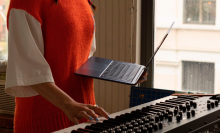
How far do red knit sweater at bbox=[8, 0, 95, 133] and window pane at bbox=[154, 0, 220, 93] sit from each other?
1.39 m

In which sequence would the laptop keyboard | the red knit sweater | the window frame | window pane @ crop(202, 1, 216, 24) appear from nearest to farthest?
the red knit sweater
the laptop keyboard
window pane @ crop(202, 1, 216, 24)
the window frame

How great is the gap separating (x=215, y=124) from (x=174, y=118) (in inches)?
7.7

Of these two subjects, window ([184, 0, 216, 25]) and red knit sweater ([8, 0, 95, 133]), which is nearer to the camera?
red knit sweater ([8, 0, 95, 133])

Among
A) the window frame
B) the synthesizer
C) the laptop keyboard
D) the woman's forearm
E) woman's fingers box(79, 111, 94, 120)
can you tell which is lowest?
the synthesizer

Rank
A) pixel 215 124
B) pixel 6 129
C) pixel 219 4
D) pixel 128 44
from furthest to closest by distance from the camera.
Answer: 1. pixel 6 129
2. pixel 128 44
3. pixel 219 4
4. pixel 215 124

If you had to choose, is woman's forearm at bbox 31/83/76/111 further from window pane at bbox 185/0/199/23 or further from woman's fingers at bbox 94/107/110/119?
window pane at bbox 185/0/199/23

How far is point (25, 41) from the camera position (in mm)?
1064

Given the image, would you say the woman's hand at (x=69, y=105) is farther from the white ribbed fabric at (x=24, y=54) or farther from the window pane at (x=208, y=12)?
the window pane at (x=208, y=12)

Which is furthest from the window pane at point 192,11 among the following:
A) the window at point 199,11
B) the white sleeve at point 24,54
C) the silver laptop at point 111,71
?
the white sleeve at point 24,54

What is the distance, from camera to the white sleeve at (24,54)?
1.07 m

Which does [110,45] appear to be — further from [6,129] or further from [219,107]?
[219,107]

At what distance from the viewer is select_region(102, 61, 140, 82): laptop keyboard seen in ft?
4.13

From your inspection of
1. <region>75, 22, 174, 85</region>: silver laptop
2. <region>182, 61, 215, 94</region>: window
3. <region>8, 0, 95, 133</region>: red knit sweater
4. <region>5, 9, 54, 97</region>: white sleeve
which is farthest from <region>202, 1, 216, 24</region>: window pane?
<region>5, 9, 54, 97</region>: white sleeve

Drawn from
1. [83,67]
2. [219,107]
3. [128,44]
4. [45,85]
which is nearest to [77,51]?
[83,67]
